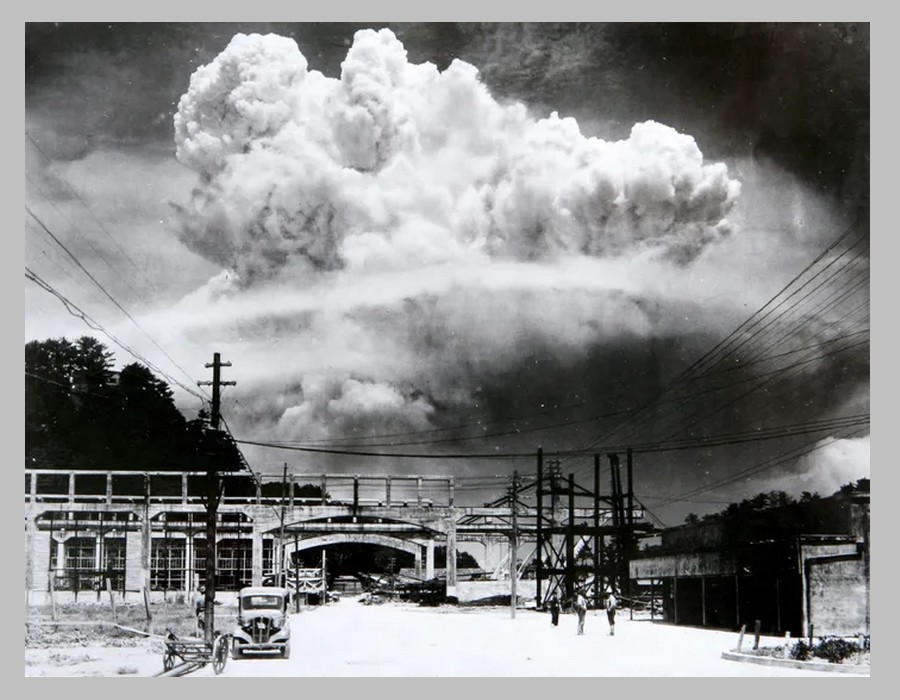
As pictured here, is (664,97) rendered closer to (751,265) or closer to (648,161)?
(648,161)

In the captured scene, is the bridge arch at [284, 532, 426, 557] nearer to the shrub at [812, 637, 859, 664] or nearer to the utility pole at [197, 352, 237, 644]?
the utility pole at [197, 352, 237, 644]

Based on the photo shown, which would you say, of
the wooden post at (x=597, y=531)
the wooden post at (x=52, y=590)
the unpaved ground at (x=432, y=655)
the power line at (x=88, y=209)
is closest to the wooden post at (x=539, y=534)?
the wooden post at (x=597, y=531)

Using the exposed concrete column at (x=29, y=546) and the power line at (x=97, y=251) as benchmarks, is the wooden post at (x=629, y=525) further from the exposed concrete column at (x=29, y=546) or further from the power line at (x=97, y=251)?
the exposed concrete column at (x=29, y=546)

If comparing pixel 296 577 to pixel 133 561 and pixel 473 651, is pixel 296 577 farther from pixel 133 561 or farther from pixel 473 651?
pixel 473 651

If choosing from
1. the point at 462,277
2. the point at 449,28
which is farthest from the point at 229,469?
the point at 449,28

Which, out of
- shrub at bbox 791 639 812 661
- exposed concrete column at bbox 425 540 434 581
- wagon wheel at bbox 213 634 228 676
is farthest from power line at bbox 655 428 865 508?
wagon wheel at bbox 213 634 228 676

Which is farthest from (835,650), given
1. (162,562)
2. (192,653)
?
(162,562)
